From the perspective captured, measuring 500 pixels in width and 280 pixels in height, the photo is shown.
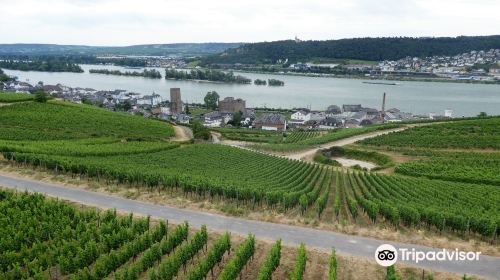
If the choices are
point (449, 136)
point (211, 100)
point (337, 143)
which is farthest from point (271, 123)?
point (449, 136)

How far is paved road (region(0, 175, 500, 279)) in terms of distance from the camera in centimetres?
1944

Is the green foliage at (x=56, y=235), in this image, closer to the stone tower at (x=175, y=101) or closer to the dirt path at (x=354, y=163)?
the dirt path at (x=354, y=163)

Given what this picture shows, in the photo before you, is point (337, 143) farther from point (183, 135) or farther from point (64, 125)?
point (64, 125)

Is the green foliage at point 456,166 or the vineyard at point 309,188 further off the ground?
the vineyard at point 309,188

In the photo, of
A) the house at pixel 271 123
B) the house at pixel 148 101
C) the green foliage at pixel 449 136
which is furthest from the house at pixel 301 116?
the house at pixel 148 101

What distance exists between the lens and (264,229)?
76.8 feet

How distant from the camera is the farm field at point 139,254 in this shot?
17828 millimetres

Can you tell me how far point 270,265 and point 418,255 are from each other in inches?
315

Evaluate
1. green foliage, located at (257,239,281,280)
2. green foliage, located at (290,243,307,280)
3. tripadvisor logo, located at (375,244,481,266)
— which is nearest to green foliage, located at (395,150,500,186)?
tripadvisor logo, located at (375,244,481,266)

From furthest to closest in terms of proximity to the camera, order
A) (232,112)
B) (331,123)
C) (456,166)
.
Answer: (232,112), (331,123), (456,166)

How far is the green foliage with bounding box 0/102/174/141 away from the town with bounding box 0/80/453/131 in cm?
2290

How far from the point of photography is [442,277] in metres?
18.3

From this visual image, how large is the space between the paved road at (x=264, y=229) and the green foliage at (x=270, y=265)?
109 inches

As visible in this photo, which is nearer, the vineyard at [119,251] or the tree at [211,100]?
the vineyard at [119,251]
